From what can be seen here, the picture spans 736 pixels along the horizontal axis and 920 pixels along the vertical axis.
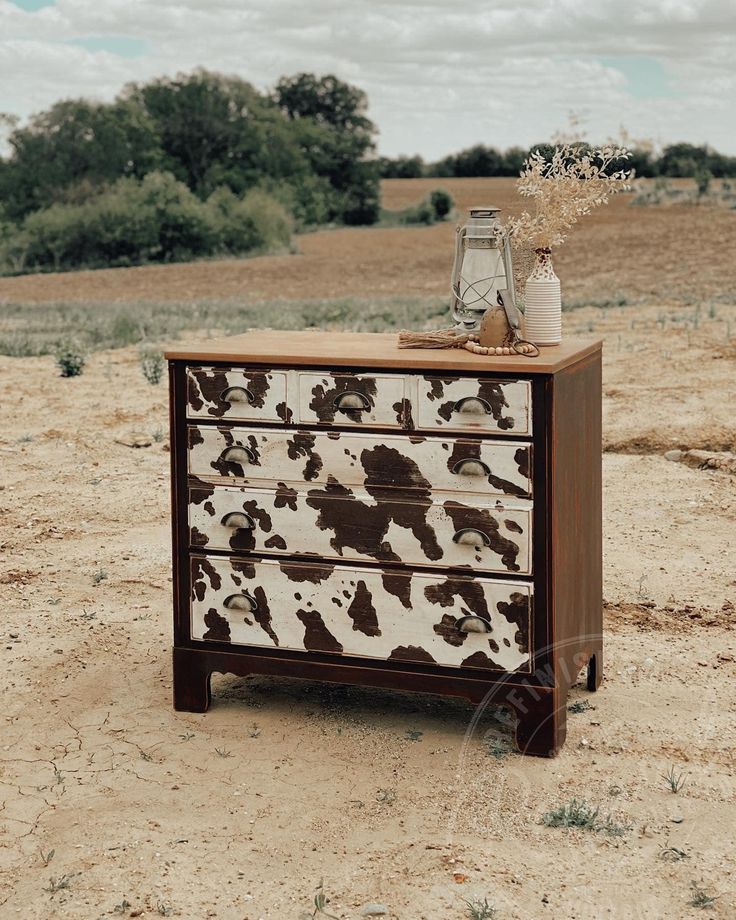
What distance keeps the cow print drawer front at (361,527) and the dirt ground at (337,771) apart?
0.70 metres

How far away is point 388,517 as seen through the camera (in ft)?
14.5

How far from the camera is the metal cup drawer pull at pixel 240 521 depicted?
461 centimetres

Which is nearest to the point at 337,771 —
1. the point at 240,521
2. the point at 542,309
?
the point at 240,521

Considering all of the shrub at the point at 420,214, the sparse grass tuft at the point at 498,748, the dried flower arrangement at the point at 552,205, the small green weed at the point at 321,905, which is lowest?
Result: the small green weed at the point at 321,905

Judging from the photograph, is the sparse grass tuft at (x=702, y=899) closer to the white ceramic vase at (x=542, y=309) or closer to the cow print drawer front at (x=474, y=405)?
the cow print drawer front at (x=474, y=405)

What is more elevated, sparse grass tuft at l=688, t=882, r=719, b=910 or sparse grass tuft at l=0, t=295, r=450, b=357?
sparse grass tuft at l=0, t=295, r=450, b=357

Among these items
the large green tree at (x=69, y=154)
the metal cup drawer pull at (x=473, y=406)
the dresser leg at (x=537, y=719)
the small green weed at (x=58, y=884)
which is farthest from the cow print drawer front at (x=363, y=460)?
the large green tree at (x=69, y=154)

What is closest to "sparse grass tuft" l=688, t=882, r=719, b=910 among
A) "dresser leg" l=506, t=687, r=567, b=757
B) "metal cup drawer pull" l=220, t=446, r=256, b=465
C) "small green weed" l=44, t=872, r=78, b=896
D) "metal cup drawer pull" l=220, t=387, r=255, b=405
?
"dresser leg" l=506, t=687, r=567, b=757

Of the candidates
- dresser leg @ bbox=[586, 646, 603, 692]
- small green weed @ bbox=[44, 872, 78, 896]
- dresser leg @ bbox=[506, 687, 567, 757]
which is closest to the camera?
small green weed @ bbox=[44, 872, 78, 896]

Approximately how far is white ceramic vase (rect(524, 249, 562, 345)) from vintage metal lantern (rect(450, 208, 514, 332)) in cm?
9

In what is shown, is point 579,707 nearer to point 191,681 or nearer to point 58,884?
point 191,681

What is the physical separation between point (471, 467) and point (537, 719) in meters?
0.89

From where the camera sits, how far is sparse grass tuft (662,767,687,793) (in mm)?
4184

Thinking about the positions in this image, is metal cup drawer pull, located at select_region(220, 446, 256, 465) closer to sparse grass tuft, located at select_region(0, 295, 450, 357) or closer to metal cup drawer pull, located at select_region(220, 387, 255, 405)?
metal cup drawer pull, located at select_region(220, 387, 255, 405)
